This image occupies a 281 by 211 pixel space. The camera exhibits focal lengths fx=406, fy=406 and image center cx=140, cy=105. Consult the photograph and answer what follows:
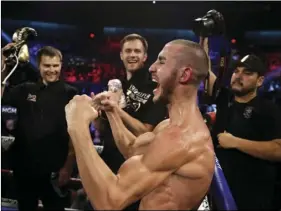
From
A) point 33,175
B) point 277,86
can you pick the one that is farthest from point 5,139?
point 277,86

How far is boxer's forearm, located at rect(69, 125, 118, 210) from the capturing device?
1.02 meters

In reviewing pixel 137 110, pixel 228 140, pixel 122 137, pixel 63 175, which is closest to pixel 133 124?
pixel 137 110

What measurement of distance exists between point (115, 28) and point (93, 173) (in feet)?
12.3

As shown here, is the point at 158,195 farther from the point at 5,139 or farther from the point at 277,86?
the point at 277,86

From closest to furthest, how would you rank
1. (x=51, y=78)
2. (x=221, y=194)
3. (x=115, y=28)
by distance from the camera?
(x=221, y=194) < (x=51, y=78) < (x=115, y=28)

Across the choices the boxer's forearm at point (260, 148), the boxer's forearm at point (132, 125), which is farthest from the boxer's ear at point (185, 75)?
the boxer's forearm at point (260, 148)

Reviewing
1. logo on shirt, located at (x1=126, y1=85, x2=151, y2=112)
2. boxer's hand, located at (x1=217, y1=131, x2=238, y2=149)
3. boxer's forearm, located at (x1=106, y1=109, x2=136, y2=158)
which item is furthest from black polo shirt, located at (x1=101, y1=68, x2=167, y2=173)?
boxer's forearm, located at (x1=106, y1=109, x2=136, y2=158)

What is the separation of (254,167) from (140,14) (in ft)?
9.06

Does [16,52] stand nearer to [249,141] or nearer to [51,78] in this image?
[51,78]

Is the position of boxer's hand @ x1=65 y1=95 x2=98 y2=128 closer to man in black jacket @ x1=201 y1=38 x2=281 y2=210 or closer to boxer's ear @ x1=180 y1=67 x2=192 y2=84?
boxer's ear @ x1=180 y1=67 x2=192 y2=84

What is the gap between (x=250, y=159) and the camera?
2.11 meters

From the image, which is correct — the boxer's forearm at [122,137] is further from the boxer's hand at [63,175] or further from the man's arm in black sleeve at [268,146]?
the boxer's hand at [63,175]

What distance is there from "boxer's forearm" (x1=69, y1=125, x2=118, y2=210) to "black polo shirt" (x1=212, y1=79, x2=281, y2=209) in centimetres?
115

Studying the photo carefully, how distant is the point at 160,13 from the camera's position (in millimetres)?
4523
